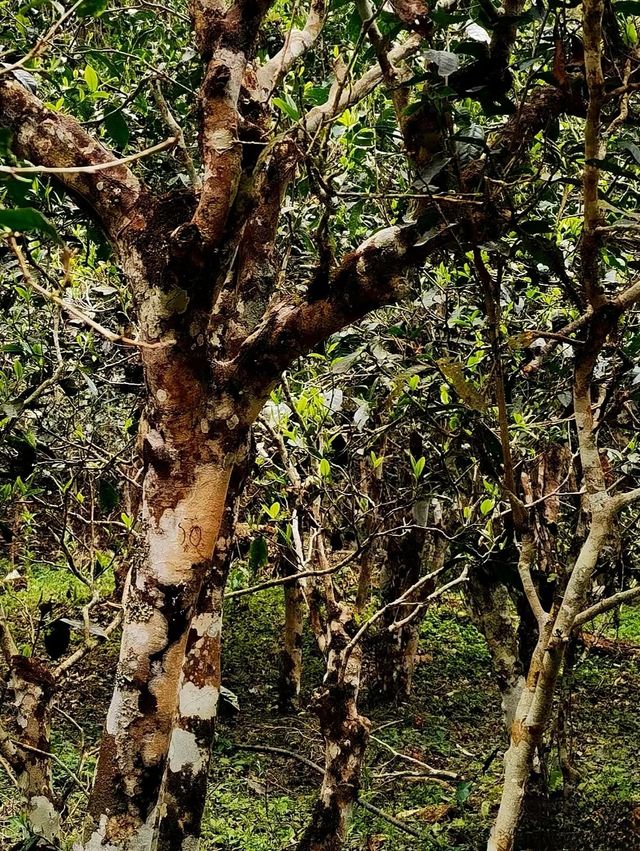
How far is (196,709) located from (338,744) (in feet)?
2.18

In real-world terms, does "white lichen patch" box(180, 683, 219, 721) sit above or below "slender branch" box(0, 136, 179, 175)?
below

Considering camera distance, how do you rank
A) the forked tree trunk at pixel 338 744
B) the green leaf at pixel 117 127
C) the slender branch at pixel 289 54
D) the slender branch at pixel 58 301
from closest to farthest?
the slender branch at pixel 58 301
the green leaf at pixel 117 127
the slender branch at pixel 289 54
the forked tree trunk at pixel 338 744

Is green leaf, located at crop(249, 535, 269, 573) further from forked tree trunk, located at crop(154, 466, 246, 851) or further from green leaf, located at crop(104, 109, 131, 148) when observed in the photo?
green leaf, located at crop(104, 109, 131, 148)

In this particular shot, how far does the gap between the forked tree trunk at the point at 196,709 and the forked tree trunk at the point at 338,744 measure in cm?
52

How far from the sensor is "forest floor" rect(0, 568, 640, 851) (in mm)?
4555

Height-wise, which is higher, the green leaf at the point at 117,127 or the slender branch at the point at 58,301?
the green leaf at the point at 117,127

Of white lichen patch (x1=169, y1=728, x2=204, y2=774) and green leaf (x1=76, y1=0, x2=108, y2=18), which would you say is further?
white lichen patch (x1=169, y1=728, x2=204, y2=774)

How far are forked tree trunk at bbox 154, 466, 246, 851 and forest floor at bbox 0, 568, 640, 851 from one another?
1.14 ft

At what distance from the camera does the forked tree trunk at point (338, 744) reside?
Result: 3236mm

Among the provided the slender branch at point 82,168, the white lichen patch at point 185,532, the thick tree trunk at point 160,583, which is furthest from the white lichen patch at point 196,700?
the slender branch at point 82,168

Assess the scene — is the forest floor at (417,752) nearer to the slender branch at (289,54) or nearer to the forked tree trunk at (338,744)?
the forked tree trunk at (338,744)

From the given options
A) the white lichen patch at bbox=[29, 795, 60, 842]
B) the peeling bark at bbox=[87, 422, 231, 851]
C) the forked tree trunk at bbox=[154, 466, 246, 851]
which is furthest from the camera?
the forked tree trunk at bbox=[154, 466, 246, 851]

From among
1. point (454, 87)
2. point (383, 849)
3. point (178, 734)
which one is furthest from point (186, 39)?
point (383, 849)

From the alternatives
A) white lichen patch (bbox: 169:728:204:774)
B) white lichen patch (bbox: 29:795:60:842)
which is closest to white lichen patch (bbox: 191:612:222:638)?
white lichen patch (bbox: 169:728:204:774)
